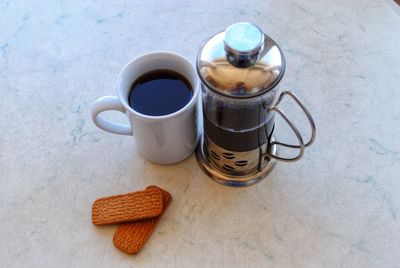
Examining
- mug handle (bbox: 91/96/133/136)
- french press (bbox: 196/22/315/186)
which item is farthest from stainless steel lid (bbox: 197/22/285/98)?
mug handle (bbox: 91/96/133/136)

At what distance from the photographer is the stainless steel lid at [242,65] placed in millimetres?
502

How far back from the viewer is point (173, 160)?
25.8 inches

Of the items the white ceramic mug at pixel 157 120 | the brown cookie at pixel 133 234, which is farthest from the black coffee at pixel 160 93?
the brown cookie at pixel 133 234

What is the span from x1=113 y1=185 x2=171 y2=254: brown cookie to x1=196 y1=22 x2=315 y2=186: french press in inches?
4.2

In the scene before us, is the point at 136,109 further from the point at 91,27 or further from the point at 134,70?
the point at 91,27

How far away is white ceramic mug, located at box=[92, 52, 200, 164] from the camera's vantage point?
1.90 feet

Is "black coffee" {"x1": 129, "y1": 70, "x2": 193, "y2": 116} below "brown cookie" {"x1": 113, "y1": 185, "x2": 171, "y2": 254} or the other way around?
the other way around

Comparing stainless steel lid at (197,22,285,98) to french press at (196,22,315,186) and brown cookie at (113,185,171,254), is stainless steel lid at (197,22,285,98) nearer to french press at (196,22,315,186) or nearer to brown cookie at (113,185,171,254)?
french press at (196,22,315,186)

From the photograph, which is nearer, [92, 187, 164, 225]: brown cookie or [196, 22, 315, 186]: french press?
[196, 22, 315, 186]: french press

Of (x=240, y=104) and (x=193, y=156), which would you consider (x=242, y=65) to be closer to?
(x=240, y=104)

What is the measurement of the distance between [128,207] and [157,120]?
13 cm

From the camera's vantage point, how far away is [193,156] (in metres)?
0.67

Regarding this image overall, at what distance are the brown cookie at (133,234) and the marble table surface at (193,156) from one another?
11 millimetres

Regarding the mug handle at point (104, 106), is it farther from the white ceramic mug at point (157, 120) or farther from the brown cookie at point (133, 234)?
the brown cookie at point (133, 234)
